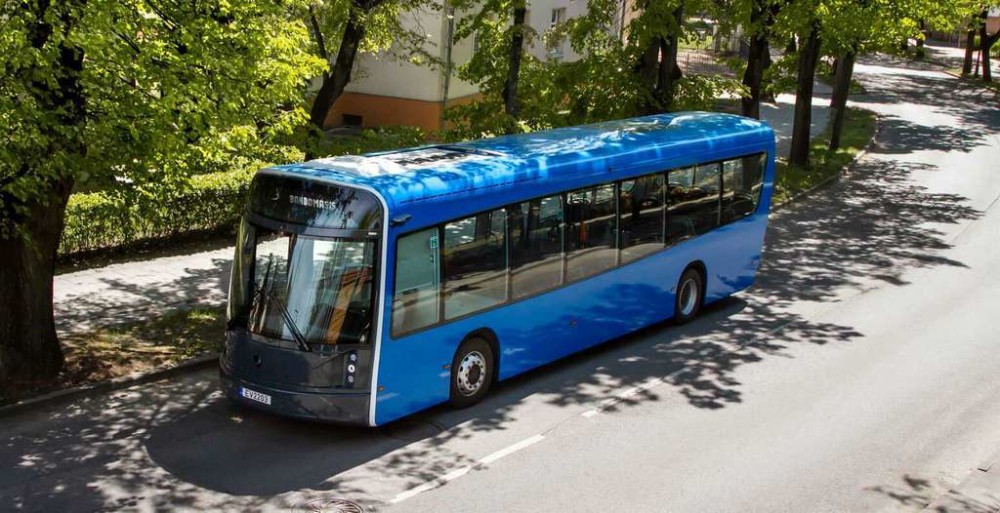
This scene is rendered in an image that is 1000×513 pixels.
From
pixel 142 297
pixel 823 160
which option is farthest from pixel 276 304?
pixel 823 160

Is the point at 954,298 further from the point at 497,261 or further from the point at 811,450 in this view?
the point at 497,261

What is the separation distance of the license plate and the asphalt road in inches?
17.0

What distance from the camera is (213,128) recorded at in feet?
40.9

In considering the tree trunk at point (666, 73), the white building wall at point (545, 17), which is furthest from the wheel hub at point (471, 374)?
the white building wall at point (545, 17)

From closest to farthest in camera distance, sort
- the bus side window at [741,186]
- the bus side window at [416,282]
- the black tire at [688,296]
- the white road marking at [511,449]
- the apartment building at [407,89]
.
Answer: the white road marking at [511,449] < the bus side window at [416,282] < the black tire at [688,296] < the bus side window at [741,186] < the apartment building at [407,89]

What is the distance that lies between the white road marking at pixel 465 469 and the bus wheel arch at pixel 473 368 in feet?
3.42

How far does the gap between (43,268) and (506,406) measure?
17.5ft

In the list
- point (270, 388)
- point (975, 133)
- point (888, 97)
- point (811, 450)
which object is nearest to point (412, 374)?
point (270, 388)

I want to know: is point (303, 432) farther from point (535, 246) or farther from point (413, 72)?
point (413, 72)

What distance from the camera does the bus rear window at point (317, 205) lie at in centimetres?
1162

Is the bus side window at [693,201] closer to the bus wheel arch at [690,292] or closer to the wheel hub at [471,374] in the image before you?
the bus wheel arch at [690,292]

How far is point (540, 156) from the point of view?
46.4 ft

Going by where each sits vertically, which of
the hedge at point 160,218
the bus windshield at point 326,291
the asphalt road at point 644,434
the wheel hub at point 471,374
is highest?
the bus windshield at point 326,291

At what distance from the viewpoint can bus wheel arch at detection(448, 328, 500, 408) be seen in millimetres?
12844
